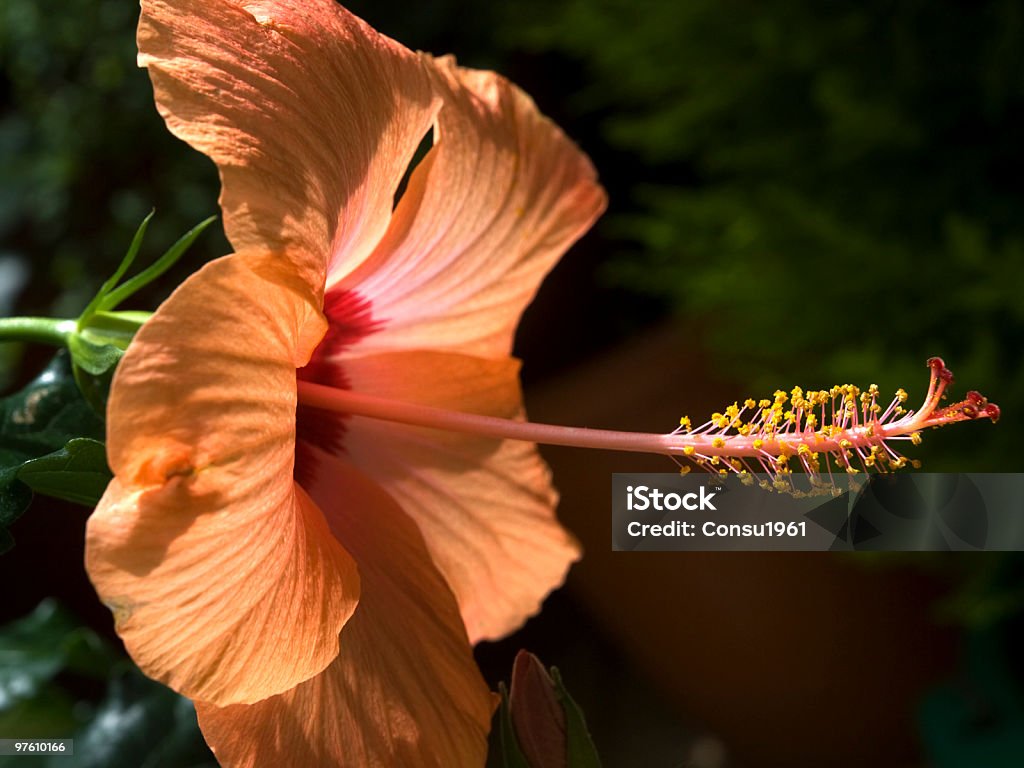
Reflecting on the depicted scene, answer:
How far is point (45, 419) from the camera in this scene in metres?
0.57

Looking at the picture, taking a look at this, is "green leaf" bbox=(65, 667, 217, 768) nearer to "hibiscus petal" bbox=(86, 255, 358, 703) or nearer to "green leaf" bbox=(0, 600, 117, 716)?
"green leaf" bbox=(0, 600, 117, 716)

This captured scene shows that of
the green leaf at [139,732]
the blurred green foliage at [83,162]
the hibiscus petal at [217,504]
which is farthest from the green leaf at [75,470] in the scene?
the blurred green foliage at [83,162]

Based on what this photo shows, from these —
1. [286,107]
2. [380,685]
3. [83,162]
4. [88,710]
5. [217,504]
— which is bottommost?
[83,162]

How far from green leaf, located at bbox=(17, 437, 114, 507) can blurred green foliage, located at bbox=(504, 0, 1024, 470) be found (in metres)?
1.05

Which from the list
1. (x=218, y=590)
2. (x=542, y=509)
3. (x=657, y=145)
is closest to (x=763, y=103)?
(x=657, y=145)

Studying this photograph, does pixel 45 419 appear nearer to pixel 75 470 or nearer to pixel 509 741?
pixel 75 470

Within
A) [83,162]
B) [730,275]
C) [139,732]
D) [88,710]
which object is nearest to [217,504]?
[139,732]

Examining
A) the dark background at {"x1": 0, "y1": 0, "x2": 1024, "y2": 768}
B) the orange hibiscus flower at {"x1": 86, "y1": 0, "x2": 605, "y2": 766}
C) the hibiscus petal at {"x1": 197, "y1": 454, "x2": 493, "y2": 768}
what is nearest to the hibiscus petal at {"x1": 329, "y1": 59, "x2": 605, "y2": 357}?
the orange hibiscus flower at {"x1": 86, "y1": 0, "x2": 605, "y2": 766}

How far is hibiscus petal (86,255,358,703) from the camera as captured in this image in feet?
1.21

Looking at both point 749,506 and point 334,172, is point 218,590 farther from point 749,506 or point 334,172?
point 749,506

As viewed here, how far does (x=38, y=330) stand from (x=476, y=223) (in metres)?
0.25

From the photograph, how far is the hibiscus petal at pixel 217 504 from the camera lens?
37cm

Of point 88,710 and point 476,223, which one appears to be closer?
point 476,223

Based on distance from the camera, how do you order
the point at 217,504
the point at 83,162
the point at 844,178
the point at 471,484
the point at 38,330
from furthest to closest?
the point at 83,162, the point at 844,178, the point at 471,484, the point at 38,330, the point at 217,504
